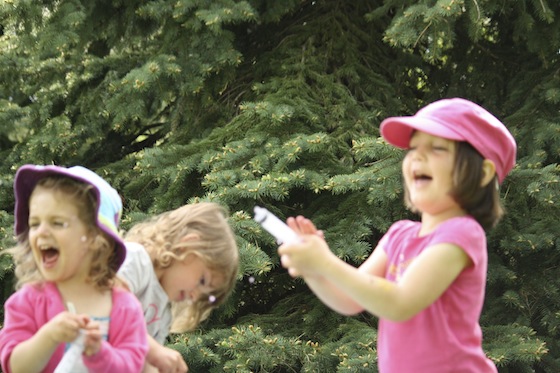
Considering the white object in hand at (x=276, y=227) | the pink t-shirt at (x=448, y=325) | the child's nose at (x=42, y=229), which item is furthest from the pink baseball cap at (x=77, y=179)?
the pink t-shirt at (x=448, y=325)

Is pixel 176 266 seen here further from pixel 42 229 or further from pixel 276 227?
pixel 276 227

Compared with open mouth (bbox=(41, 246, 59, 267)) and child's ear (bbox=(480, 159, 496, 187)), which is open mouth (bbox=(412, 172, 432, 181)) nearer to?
child's ear (bbox=(480, 159, 496, 187))

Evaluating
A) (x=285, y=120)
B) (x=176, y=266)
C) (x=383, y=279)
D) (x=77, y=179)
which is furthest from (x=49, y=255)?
(x=285, y=120)

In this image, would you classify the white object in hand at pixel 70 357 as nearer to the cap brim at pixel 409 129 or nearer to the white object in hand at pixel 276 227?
the white object in hand at pixel 276 227

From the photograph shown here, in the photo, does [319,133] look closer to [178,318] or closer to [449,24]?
[449,24]

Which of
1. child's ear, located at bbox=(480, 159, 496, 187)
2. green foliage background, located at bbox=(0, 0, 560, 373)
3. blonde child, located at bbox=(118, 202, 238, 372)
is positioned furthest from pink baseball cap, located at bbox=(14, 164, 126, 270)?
green foliage background, located at bbox=(0, 0, 560, 373)

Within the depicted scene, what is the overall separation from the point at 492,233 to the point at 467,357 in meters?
2.14

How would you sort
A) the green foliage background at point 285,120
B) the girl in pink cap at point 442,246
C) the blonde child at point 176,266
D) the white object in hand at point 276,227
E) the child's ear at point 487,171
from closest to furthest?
the white object in hand at point 276,227 < the girl in pink cap at point 442,246 < the child's ear at point 487,171 < the blonde child at point 176,266 < the green foliage background at point 285,120

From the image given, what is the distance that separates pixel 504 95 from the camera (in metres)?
4.96

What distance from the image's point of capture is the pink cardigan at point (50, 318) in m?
2.07

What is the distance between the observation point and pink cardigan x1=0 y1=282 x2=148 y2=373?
207cm

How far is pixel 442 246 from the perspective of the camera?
6.79ft

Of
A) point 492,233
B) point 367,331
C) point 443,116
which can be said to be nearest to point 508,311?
point 492,233

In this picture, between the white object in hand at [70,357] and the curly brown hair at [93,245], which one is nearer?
the white object in hand at [70,357]
